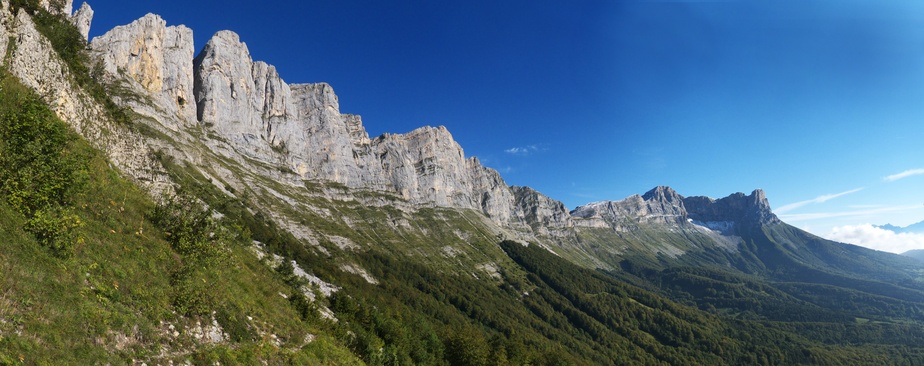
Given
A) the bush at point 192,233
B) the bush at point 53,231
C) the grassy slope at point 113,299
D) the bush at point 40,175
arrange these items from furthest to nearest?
the bush at point 192,233
the bush at point 40,175
the bush at point 53,231
the grassy slope at point 113,299

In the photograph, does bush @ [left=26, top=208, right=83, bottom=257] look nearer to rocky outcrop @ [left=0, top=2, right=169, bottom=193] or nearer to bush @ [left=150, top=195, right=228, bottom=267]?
bush @ [left=150, top=195, right=228, bottom=267]

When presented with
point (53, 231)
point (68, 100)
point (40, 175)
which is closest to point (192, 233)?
point (40, 175)

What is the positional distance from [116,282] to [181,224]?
A: 41.3 ft

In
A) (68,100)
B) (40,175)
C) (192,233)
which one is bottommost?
(192,233)

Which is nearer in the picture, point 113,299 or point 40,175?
point 113,299

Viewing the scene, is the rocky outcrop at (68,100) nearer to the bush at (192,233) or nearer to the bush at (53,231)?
the bush at (192,233)

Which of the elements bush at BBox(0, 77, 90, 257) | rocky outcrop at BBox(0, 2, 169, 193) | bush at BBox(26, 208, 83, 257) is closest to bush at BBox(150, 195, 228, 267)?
bush at BBox(0, 77, 90, 257)

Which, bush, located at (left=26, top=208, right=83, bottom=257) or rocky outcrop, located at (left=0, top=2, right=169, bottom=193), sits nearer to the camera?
bush, located at (left=26, top=208, right=83, bottom=257)

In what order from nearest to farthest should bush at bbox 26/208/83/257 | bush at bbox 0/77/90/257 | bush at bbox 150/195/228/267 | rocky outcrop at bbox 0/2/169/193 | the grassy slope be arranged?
the grassy slope, bush at bbox 26/208/83/257, bush at bbox 0/77/90/257, bush at bbox 150/195/228/267, rocky outcrop at bbox 0/2/169/193

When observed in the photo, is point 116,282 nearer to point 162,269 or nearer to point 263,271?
point 162,269

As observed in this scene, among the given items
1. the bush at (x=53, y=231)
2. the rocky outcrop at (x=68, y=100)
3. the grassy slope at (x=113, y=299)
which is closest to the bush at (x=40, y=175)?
the bush at (x=53, y=231)

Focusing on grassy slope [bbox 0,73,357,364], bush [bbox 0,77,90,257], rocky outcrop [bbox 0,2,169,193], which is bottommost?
grassy slope [bbox 0,73,357,364]

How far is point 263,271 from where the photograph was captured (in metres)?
52.0

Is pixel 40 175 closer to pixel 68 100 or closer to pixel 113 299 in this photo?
pixel 113 299
